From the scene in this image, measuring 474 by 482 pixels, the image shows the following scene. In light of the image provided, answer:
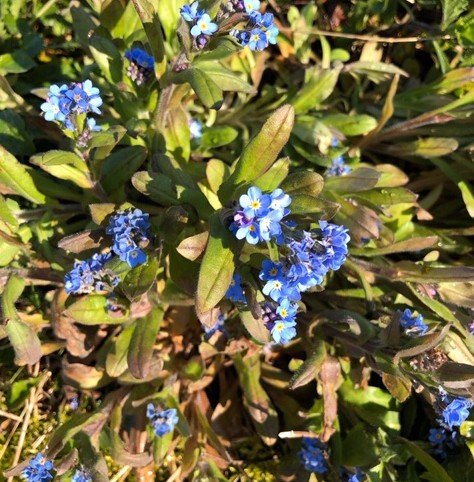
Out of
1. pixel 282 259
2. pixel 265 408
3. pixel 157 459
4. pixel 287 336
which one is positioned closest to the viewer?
pixel 282 259

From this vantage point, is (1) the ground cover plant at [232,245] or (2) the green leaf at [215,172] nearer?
(1) the ground cover plant at [232,245]

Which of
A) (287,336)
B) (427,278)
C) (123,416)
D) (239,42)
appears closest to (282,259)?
(287,336)

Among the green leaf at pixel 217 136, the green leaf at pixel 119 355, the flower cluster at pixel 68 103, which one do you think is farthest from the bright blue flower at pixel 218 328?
the flower cluster at pixel 68 103

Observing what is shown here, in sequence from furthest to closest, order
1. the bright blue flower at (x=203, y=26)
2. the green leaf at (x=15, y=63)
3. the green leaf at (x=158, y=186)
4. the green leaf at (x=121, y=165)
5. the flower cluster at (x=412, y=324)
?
1. the green leaf at (x=15, y=63)
2. the green leaf at (x=121, y=165)
3. the flower cluster at (x=412, y=324)
4. the green leaf at (x=158, y=186)
5. the bright blue flower at (x=203, y=26)

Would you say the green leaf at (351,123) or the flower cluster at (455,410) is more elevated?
the green leaf at (351,123)

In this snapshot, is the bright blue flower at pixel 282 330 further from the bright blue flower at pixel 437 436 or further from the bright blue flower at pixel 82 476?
the bright blue flower at pixel 437 436

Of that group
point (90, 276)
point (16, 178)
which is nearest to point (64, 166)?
point (16, 178)

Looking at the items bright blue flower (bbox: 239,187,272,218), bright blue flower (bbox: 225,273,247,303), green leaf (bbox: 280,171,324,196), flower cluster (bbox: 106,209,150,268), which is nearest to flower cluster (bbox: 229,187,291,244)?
bright blue flower (bbox: 239,187,272,218)

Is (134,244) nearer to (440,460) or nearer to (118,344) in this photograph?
(118,344)
